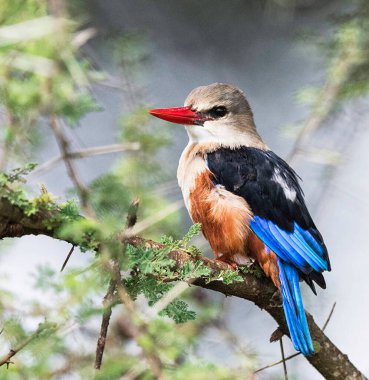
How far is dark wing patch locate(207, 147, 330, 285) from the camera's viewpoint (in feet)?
9.34

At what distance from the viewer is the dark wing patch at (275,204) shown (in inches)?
112

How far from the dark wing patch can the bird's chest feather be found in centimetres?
3

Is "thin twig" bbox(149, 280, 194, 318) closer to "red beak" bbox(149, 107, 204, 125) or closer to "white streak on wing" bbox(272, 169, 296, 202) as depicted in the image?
"white streak on wing" bbox(272, 169, 296, 202)

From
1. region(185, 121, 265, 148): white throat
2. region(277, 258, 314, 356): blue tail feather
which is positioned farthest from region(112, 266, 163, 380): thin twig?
region(185, 121, 265, 148): white throat

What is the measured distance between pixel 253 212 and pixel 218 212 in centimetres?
13

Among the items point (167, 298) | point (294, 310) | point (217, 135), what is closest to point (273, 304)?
point (294, 310)

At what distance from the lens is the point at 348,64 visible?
135 inches

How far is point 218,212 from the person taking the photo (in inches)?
115

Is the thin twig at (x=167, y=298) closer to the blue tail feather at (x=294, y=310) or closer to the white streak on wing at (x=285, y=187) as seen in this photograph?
the blue tail feather at (x=294, y=310)

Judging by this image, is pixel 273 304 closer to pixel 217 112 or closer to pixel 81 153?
pixel 217 112

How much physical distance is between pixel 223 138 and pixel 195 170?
279mm

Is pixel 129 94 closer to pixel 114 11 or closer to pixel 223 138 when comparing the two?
pixel 223 138

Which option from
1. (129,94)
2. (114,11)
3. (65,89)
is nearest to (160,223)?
(129,94)

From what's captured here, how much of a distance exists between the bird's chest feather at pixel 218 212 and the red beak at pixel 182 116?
0.74 ft
